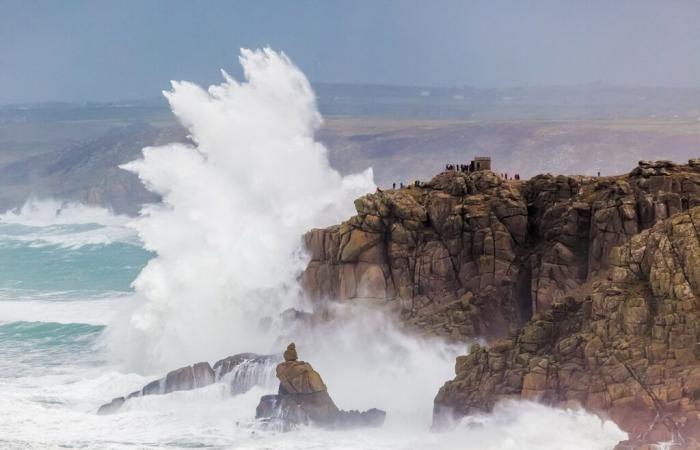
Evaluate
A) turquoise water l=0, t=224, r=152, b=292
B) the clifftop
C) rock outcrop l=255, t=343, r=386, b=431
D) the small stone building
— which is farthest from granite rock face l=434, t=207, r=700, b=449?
turquoise water l=0, t=224, r=152, b=292

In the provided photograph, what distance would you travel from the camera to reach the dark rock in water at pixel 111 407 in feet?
156

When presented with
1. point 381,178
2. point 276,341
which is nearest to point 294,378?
point 276,341

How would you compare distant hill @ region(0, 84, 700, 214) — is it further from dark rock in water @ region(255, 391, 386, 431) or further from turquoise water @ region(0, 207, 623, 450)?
dark rock in water @ region(255, 391, 386, 431)

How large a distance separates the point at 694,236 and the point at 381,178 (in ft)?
295

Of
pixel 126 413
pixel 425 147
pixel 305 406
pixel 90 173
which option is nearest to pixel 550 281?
pixel 305 406

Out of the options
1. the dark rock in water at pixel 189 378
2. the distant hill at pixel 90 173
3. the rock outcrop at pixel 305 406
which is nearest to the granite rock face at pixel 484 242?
the dark rock in water at pixel 189 378

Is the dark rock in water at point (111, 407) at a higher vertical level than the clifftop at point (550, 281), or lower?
lower

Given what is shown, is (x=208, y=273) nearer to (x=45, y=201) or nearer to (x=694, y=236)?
(x=694, y=236)

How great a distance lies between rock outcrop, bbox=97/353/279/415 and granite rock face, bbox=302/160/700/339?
13.3ft

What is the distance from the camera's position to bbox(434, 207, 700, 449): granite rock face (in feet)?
125

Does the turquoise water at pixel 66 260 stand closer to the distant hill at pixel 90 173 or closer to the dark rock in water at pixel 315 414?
the distant hill at pixel 90 173

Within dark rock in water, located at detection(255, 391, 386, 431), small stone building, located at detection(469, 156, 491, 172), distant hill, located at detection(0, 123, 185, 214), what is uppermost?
distant hill, located at detection(0, 123, 185, 214)

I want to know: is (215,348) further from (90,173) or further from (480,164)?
(90,173)

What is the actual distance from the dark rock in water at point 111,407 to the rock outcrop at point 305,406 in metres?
6.19
